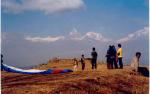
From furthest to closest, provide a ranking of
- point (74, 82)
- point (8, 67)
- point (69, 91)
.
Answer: point (8, 67), point (74, 82), point (69, 91)

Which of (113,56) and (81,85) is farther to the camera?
(113,56)

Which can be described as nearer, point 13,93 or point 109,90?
point 13,93

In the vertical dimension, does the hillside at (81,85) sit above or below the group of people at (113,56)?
below

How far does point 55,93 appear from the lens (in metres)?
11.8

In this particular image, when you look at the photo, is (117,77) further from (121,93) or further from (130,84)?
(121,93)

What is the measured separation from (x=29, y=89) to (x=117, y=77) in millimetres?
6982

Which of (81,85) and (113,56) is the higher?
(113,56)

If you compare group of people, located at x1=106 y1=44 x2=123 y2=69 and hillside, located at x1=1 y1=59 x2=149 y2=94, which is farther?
group of people, located at x1=106 y1=44 x2=123 y2=69

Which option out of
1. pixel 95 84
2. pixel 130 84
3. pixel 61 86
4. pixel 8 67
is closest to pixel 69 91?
pixel 61 86

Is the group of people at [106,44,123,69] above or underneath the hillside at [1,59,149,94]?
above

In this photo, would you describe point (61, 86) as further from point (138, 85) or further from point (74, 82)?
point (138, 85)

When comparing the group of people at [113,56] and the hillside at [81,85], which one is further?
the group of people at [113,56]

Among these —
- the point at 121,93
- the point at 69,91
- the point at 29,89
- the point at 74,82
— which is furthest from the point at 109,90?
the point at 29,89

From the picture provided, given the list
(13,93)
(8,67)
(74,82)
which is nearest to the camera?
(13,93)
